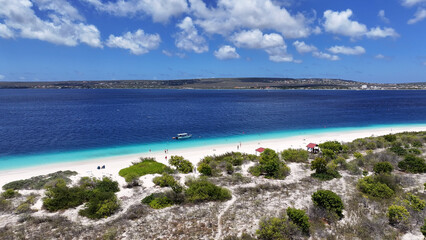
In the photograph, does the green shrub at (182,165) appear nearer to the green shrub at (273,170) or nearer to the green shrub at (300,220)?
the green shrub at (273,170)

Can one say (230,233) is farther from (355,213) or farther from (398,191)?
(398,191)

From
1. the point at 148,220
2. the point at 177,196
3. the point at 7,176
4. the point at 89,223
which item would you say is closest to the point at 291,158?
the point at 177,196

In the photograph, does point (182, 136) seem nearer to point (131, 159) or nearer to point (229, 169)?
point (131, 159)

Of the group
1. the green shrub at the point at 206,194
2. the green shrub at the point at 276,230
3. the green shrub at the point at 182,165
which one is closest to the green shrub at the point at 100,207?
the green shrub at the point at 206,194

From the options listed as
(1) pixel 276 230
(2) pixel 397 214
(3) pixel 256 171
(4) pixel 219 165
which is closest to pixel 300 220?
(1) pixel 276 230

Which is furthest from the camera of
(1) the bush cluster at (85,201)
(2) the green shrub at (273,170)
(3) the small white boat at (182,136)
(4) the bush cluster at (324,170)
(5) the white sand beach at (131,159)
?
(3) the small white boat at (182,136)

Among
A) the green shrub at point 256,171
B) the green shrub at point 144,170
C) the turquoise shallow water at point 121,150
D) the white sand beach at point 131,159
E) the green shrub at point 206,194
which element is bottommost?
the turquoise shallow water at point 121,150

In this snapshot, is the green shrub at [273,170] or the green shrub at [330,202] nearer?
the green shrub at [330,202]
